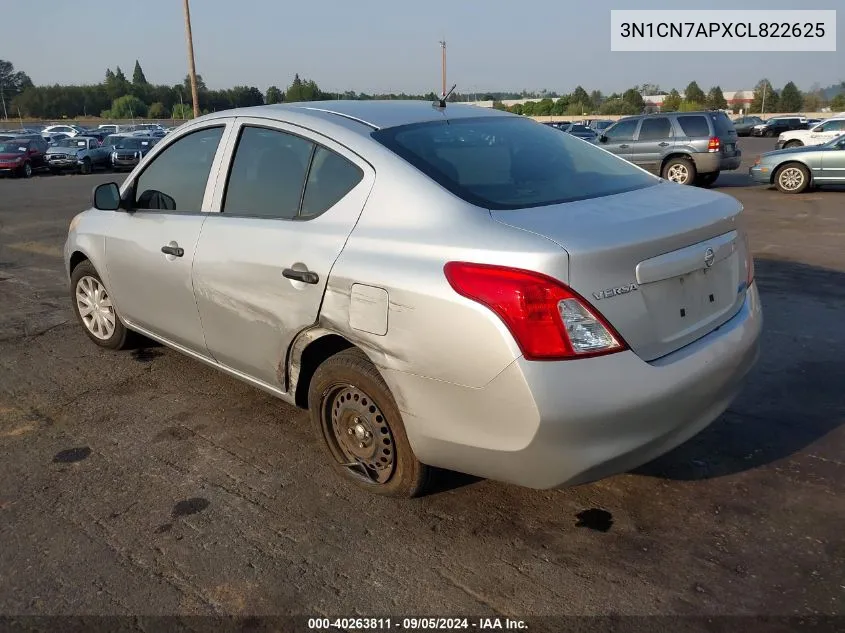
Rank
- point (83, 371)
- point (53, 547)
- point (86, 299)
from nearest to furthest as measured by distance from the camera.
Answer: point (53, 547), point (83, 371), point (86, 299)

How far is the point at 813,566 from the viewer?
8.59 ft

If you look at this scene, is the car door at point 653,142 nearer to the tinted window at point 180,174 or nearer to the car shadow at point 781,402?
the car shadow at point 781,402

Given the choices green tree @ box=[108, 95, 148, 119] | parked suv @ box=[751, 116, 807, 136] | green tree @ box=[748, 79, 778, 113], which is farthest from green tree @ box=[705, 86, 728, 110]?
green tree @ box=[108, 95, 148, 119]

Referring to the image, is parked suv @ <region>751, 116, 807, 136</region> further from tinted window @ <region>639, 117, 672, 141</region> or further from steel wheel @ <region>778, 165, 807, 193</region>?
steel wheel @ <region>778, 165, 807, 193</region>

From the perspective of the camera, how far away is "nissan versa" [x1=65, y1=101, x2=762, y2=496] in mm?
2418

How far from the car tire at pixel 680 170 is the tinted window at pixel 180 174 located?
47.3 ft

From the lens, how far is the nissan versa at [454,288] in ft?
7.93

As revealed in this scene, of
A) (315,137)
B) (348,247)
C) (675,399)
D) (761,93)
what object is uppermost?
(761,93)

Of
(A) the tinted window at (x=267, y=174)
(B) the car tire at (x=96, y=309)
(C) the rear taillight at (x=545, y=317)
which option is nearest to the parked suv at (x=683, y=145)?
(B) the car tire at (x=96, y=309)

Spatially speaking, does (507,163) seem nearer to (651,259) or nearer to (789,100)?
(651,259)

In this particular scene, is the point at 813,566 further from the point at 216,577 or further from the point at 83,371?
the point at 83,371

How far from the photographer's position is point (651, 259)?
2.56 metres

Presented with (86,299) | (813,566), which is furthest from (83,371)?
(813,566)

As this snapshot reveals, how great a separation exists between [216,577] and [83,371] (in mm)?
2786
